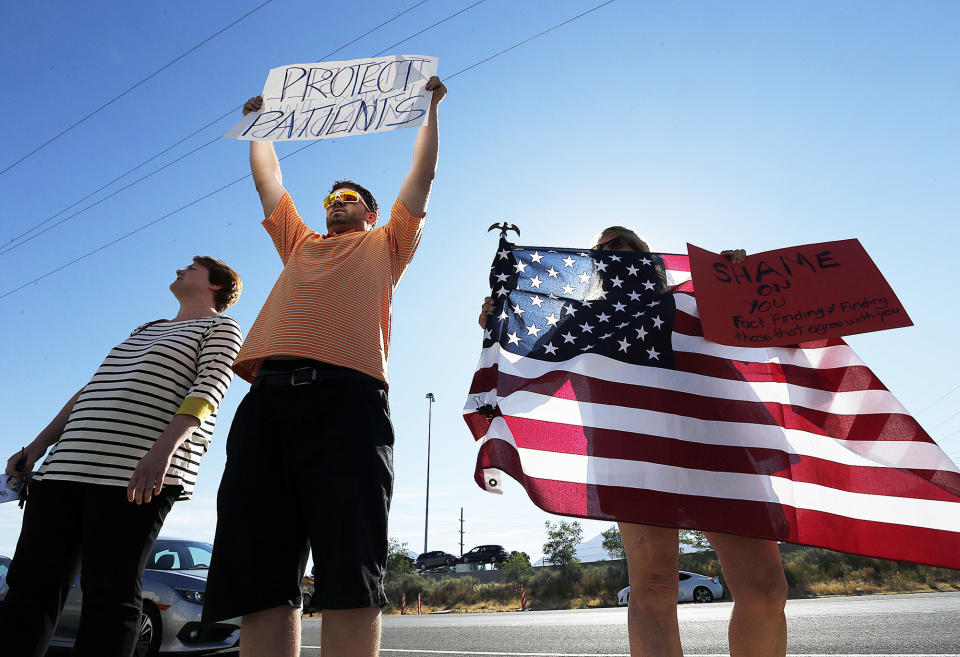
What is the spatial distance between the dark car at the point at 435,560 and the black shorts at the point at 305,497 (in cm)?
4337

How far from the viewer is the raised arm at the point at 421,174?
106 inches

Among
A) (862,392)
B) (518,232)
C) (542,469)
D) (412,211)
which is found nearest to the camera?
(412,211)

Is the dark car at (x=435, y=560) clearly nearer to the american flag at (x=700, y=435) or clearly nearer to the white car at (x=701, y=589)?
the white car at (x=701, y=589)

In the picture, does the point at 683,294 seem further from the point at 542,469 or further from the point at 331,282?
the point at 331,282

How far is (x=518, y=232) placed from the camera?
3.98m

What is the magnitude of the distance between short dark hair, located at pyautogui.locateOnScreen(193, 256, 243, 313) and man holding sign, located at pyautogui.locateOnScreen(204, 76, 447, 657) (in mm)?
1135

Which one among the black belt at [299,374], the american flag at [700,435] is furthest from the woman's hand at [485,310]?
the black belt at [299,374]

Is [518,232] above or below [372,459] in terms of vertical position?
above

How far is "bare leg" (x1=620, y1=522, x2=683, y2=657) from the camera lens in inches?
99.2

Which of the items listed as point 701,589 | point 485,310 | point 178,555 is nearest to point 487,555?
point 701,589

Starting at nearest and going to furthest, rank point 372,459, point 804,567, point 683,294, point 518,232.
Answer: point 372,459 → point 683,294 → point 518,232 → point 804,567

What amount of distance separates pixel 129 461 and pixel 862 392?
3.17 metres

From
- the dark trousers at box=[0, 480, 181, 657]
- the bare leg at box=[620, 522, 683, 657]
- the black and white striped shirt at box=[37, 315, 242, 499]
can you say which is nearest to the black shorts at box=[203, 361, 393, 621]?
the black and white striped shirt at box=[37, 315, 242, 499]

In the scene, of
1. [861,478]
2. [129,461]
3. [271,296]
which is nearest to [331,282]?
[271,296]
